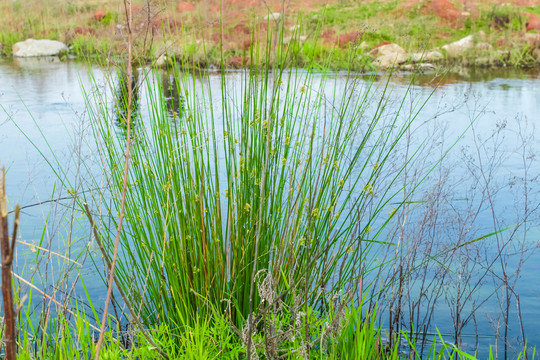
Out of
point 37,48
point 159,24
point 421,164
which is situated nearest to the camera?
point 159,24

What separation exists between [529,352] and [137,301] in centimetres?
172

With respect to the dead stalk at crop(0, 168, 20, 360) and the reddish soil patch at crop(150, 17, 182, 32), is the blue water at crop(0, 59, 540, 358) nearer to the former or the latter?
the reddish soil patch at crop(150, 17, 182, 32)

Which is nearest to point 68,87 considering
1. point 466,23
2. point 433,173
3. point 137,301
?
point 433,173

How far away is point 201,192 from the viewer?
1.76m

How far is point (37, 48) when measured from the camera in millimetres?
13344

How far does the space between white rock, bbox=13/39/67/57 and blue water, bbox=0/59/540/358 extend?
9.45 feet

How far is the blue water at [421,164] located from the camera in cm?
244

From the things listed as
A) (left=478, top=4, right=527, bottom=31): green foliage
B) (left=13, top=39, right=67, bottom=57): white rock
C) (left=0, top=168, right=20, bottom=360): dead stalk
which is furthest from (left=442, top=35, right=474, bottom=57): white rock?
(left=0, top=168, right=20, bottom=360): dead stalk

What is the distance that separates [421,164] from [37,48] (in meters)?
11.9

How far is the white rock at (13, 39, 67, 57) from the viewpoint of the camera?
43.6 feet

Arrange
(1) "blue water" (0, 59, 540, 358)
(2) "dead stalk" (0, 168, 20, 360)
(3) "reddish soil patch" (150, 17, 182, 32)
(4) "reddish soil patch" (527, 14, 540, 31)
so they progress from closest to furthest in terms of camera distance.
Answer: (2) "dead stalk" (0, 168, 20, 360)
(3) "reddish soil patch" (150, 17, 182, 32)
(1) "blue water" (0, 59, 540, 358)
(4) "reddish soil patch" (527, 14, 540, 31)

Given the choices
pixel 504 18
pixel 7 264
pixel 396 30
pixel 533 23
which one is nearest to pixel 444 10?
pixel 504 18

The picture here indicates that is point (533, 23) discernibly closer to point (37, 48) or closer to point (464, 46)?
point (464, 46)

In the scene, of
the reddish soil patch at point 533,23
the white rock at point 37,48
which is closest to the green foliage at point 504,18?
the reddish soil patch at point 533,23
